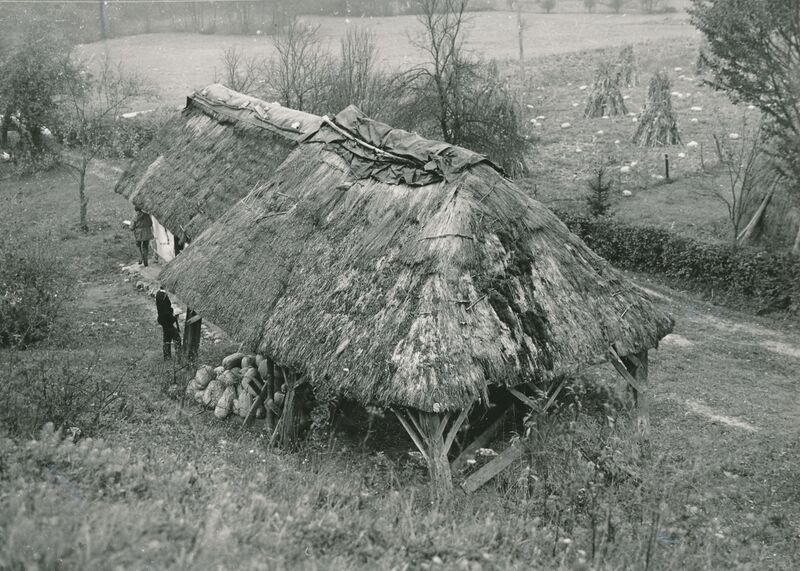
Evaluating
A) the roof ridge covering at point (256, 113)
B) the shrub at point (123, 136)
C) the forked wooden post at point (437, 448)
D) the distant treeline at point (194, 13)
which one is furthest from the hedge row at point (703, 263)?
the distant treeline at point (194, 13)

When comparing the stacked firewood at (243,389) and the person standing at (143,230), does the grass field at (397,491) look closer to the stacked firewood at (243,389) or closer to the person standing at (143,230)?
the stacked firewood at (243,389)

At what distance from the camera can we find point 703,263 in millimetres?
19391

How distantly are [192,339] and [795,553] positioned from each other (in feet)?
34.3

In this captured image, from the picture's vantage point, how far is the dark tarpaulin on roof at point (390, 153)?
11797 millimetres

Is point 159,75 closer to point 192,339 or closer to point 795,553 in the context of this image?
point 192,339

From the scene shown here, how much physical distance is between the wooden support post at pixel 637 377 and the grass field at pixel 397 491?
305 mm

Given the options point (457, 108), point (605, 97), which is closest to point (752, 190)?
point (457, 108)

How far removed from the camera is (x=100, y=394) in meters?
11.3

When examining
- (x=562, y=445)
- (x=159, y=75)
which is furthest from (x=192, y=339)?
(x=159, y=75)

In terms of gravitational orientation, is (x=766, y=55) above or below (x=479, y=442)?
above

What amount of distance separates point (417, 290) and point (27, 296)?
9.86 metres

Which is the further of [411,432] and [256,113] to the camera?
[256,113]

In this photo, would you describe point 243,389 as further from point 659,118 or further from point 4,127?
point 4,127

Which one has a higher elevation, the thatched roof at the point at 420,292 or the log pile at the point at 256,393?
the thatched roof at the point at 420,292
